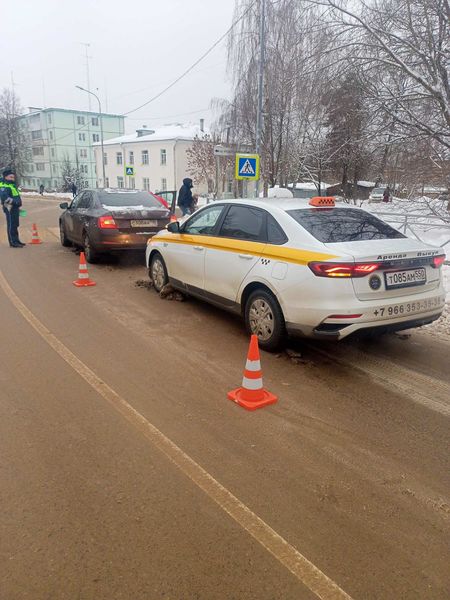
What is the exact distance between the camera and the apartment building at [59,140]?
7325 centimetres

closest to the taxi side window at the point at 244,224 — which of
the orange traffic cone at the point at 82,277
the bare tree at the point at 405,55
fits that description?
the orange traffic cone at the point at 82,277

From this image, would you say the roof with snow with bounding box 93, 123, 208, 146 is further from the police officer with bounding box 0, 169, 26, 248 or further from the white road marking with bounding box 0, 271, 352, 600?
the white road marking with bounding box 0, 271, 352, 600

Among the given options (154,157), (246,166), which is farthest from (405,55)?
(154,157)

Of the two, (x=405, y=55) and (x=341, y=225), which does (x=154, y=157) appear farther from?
(x=341, y=225)

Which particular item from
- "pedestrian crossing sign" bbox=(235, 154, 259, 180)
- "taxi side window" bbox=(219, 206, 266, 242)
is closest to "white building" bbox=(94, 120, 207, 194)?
"pedestrian crossing sign" bbox=(235, 154, 259, 180)

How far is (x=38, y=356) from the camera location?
4.61m

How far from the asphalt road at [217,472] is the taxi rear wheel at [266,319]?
207mm

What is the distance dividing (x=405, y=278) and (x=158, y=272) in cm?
406

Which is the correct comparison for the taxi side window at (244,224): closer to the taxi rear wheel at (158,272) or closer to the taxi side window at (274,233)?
the taxi side window at (274,233)

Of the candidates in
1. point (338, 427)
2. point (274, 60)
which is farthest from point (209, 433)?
point (274, 60)

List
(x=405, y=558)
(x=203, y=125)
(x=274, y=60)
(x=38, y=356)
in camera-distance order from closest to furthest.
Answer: (x=405, y=558)
(x=38, y=356)
(x=274, y=60)
(x=203, y=125)

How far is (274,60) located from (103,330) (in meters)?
16.7

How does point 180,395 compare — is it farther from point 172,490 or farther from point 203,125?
point 203,125

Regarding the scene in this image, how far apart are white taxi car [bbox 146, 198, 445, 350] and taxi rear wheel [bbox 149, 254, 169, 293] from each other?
4.62 ft
